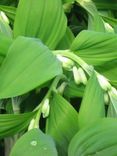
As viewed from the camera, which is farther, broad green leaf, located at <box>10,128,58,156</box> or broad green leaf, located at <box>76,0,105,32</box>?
broad green leaf, located at <box>76,0,105,32</box>

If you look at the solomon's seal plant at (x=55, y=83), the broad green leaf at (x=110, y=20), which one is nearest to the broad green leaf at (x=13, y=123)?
the solomon's seal plant at (x=55, y=83)

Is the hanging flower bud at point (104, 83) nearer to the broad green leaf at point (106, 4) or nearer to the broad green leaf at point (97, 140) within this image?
the broad green leaf at point (97, 140)

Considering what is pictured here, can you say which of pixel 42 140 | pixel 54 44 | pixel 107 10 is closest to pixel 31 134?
pixel 42 140

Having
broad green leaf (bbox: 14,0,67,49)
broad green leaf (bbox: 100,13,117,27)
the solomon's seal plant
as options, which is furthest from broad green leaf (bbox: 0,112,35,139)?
broad green leaf (bbox: 100,13,117,27)

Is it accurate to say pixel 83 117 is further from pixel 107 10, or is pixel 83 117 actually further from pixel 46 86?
pixel 107 10

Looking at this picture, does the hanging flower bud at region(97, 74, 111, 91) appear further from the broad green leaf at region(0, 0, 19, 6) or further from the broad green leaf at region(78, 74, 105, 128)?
the broad green leaf at region(0, 0, 19, 6)
